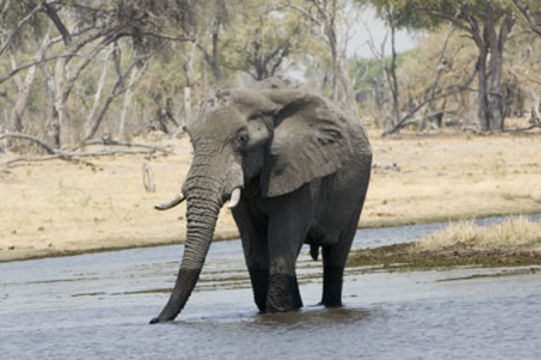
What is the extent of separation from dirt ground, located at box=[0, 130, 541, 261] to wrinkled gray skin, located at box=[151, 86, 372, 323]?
32.6 ft

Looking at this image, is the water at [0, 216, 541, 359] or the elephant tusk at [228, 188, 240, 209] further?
the elephant tusk at [228, 188, 240, 209]

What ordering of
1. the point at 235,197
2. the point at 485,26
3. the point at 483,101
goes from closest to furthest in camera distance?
the point at 235,197
the point at 485,26
the point at 483,101

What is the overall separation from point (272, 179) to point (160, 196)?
16.5 metres

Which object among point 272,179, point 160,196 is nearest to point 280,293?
point 272,179

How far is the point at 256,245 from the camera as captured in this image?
10031 mm

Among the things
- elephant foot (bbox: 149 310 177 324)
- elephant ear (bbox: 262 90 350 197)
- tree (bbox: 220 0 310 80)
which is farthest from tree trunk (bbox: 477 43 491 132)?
elephant foot (bbox: 149 310 177 324)

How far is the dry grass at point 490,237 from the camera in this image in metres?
14.2

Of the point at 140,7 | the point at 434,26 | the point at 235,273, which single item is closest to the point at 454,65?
the point at 434,26

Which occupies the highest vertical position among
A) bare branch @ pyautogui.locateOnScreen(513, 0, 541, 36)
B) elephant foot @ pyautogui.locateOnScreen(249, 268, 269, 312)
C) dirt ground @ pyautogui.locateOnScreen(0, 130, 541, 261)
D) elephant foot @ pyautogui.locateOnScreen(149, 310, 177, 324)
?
bare branch @ pyautogui.locateOnScreen(513, 0, 541, 36)

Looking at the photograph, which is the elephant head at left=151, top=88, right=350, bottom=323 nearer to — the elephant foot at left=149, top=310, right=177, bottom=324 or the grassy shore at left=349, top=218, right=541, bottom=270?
the elephant foot at left=149, top=310, right=177, bottom=324

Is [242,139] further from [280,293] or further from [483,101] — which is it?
[483,101]

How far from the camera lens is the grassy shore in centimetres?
1347

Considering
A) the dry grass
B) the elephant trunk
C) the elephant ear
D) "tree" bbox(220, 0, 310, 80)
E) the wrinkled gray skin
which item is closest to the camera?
the elephant trunk

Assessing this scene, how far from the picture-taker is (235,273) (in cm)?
1493
